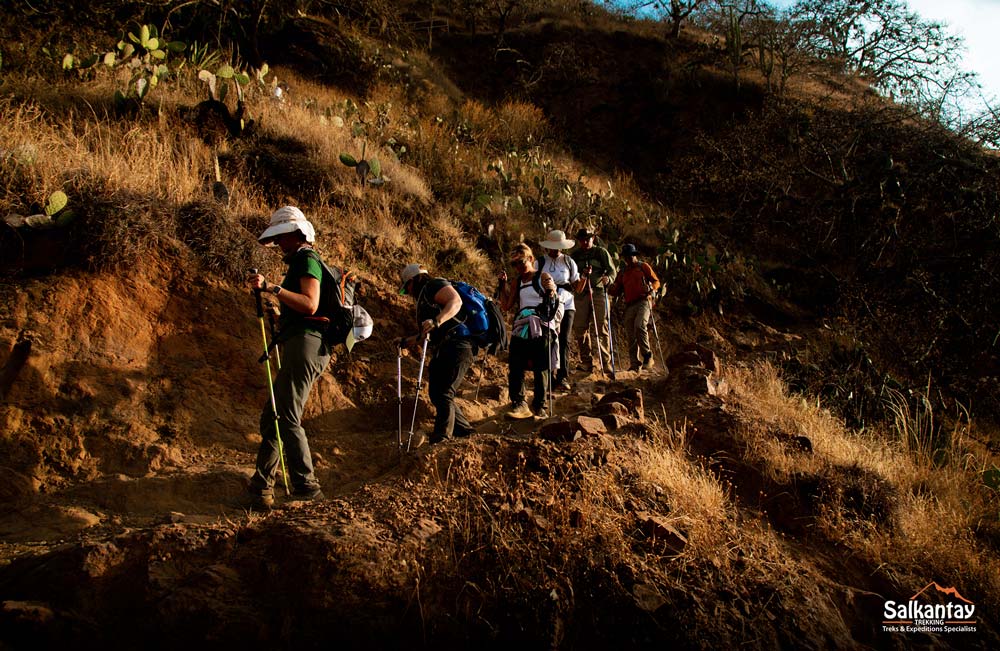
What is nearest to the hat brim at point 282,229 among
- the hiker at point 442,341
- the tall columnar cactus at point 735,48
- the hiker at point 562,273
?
the hiker at point 442,341

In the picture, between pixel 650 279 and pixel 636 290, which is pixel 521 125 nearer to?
pixel 650 279

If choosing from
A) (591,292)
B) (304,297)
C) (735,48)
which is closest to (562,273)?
(591,292)

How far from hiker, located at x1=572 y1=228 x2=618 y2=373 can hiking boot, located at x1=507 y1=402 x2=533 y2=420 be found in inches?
90.8

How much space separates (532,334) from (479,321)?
3.89ft

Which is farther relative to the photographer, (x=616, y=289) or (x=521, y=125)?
(x=521, y=125)

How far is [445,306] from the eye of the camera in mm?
5738

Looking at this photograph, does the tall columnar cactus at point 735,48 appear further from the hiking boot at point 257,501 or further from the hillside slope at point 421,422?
the hiking boot at point 257,501

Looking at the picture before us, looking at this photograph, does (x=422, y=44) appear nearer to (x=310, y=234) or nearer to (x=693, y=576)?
(x=310, y=234)

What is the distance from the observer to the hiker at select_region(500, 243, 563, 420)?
7.04 m

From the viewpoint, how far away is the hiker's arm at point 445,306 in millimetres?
5613

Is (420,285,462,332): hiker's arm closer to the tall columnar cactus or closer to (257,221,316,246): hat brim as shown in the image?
(257,221,316,246): hat brim

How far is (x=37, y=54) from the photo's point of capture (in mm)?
9398

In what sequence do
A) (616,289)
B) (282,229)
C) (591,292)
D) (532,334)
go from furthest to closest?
(616,289)
(591,292)
(532,334)
(282,229)

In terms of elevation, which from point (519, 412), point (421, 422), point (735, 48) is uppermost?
point (735, 48)
